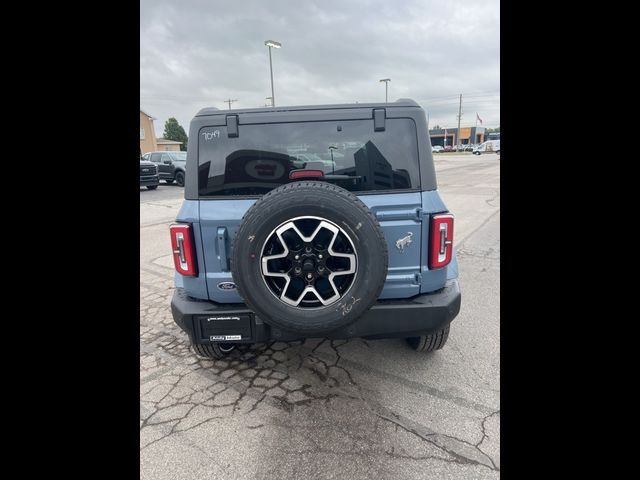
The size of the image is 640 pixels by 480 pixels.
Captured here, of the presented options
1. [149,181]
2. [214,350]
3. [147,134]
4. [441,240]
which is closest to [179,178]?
[149,181]

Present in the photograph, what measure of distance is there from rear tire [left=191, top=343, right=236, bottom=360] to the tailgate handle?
86 centimetres

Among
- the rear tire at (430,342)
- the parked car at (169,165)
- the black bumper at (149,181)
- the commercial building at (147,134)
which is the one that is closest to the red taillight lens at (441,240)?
the rear tire at (430,342)

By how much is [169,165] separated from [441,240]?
19787mm

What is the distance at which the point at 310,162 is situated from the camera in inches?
90.1

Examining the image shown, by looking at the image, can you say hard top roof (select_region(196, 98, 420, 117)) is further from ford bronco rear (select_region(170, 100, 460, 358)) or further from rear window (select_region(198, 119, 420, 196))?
rear window (select_region(198, 119, 420, 196))

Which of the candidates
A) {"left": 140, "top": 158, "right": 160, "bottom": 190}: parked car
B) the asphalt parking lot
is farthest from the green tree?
the asphalt parking lot

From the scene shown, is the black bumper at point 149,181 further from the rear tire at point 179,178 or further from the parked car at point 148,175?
the rear tire at point 179,178

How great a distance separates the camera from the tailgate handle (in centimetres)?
222

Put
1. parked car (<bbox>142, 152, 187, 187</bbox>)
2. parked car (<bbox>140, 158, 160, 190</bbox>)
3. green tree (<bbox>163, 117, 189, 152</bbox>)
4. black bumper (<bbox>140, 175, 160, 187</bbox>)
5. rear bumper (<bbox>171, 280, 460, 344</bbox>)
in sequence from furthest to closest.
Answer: green tree (<bbox>163, 117, 189, 152</bbox>) < parked car (<bbox>142, 152, 187, 187</bbox>) < black bumper (<bbox>140, 175, 160, 187</bbox>) < parked car (<bbox>140, 158, 160, 190</bbox>) < rear bumper (<bbox>171, 280, 460, 344</bbox>)

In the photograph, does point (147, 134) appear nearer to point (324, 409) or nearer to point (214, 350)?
point (214, 350)

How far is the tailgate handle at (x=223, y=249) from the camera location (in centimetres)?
222

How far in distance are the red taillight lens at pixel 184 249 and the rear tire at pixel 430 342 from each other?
1876 mm
